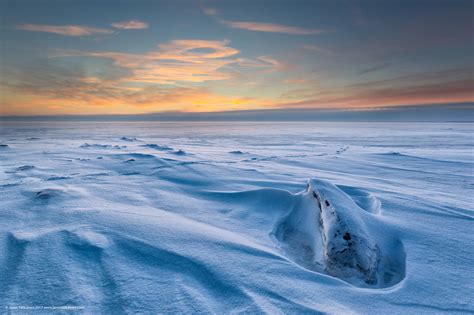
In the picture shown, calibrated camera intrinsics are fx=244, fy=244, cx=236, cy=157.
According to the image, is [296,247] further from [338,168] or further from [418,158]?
[418,158]

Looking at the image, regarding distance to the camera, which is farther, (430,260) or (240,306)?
(430,260)

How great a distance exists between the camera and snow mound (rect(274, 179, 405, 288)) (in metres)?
2.01

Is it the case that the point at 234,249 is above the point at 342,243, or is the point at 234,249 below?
below

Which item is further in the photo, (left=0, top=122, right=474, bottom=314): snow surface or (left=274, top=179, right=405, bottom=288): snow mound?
(left=274, top=179, right=405, bottom=288): snow mound

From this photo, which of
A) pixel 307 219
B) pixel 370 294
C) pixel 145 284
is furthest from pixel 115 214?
pixel 370 294

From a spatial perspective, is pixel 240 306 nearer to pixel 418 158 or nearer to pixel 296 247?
pixel 296 247

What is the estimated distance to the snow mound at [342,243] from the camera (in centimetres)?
201

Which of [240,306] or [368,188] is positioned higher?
[368,188]

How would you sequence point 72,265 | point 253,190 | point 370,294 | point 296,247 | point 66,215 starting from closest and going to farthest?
point 370,294 → point 72,265 → point 296,247 → point 66,215 → point 253,190

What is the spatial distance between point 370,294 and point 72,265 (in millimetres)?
2225

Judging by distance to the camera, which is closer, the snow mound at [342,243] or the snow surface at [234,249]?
the snow surface at [234,249]

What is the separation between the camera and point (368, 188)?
422 cm

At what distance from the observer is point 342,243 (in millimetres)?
2174

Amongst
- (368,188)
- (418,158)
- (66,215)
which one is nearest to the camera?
(66,215)
